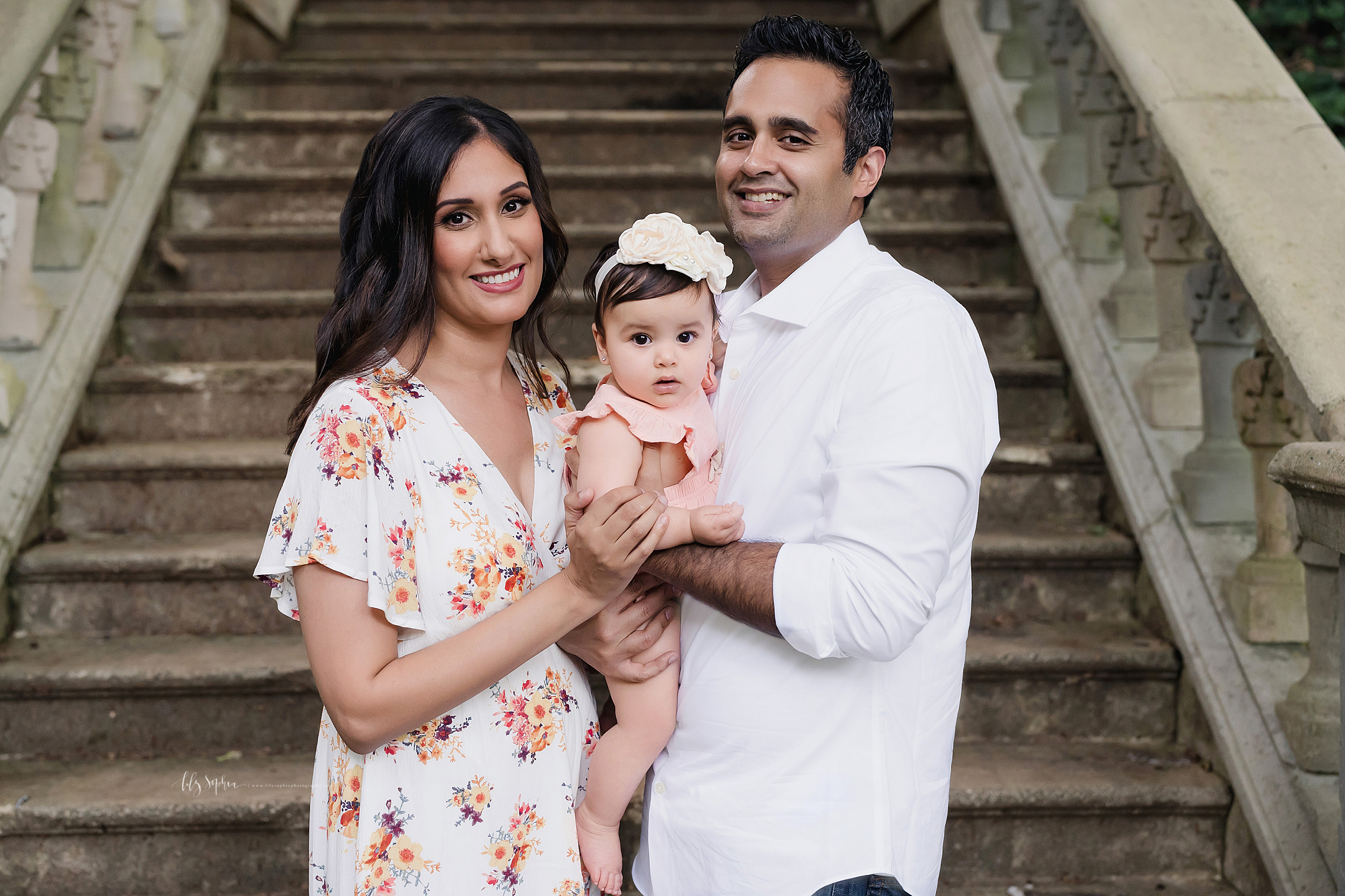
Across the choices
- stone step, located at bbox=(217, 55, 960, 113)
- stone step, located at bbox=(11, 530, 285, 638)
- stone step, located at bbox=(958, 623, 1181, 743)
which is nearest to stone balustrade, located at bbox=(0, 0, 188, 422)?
stone step, located at bbox=(11, 530, 285, 638)

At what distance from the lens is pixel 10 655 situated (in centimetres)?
262

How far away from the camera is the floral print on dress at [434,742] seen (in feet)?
4.82

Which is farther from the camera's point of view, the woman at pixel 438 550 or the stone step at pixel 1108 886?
the stone step at pixel 1108 886

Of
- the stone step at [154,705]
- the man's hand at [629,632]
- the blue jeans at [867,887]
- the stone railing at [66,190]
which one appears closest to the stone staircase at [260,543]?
the stone step at [154,705]

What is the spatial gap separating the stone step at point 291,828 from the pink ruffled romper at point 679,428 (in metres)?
1.19

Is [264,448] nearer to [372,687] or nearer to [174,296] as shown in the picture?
[174,296]

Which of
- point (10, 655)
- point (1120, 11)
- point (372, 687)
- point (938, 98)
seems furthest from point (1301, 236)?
point (10, 655)

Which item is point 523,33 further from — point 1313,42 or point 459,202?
point 459,202

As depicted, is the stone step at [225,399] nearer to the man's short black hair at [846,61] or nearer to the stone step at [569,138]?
the stone step at [569,138]

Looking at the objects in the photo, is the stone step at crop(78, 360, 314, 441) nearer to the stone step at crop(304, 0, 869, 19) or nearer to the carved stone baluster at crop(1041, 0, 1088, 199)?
the carved stone baluster at crop(1041, 0, 1088, 199)

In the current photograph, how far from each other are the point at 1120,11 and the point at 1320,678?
1.61m

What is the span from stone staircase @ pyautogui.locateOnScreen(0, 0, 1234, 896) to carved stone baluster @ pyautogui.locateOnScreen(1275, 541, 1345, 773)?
0.28 meters

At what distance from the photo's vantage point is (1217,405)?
8.27 feet

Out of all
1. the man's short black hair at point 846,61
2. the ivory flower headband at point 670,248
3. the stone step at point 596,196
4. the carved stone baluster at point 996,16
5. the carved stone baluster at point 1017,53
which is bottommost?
the ivory flower headband at point 670,248
